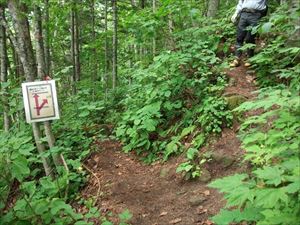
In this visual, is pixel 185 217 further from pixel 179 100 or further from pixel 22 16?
pixel 22 16

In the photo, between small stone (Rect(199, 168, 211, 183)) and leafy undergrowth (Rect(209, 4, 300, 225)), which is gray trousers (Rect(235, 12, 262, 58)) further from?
leafy undergrowth (Rect(209, 4, 300, 225))

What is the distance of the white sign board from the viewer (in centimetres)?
490

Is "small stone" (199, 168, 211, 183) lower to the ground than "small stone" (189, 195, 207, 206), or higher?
higher

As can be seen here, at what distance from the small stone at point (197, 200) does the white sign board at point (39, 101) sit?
2.28m

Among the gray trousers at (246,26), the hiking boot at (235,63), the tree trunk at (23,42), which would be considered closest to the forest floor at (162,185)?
the hiking boot at (235,63)

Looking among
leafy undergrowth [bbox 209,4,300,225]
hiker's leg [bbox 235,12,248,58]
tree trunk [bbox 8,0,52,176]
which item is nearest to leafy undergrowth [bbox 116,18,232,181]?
hiker's leg [bbox 235,12,248,58]

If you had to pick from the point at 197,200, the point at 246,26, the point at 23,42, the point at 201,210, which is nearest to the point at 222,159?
the point at 197,200

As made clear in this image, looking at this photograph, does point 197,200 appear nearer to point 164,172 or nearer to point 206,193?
point 206,193

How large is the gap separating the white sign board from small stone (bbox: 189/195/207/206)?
228 centimetres

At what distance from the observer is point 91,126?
25.3ft

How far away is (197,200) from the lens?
471cm

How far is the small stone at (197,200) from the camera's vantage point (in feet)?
15.3

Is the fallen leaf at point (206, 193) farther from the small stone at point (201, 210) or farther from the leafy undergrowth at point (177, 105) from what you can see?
the leafy undergrowth at point (177, 105)

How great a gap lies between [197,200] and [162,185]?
878 mm
